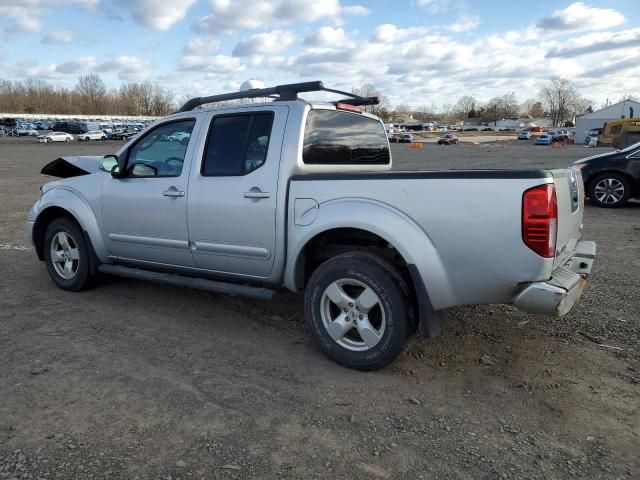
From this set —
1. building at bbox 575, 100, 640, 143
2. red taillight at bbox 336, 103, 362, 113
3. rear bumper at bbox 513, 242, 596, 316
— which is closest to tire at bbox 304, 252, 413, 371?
rear bumper at bbox 513, 242, 596, 316

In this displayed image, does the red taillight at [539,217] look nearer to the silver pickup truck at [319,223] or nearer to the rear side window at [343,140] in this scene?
the silver pickup truck at [319,223]

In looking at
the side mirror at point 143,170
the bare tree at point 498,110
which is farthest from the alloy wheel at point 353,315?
the bare tree at point 498,110

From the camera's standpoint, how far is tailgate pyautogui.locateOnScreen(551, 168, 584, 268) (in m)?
3.21

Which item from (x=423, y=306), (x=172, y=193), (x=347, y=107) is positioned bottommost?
(x=423, y=306)

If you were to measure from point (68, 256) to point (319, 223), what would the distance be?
10.3 feet

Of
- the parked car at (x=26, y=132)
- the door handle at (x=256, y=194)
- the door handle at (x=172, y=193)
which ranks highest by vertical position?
the parked car at (x=26, y=132)

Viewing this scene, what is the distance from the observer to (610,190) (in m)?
10.7

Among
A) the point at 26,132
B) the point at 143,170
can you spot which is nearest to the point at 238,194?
the point at 143,170

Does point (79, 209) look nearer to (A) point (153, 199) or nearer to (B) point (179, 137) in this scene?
(A) point (153, 199)

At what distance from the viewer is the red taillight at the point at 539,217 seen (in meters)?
2.96

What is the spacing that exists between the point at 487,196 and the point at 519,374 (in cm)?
136

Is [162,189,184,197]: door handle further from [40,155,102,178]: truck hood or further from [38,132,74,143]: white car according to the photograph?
[38,132,74,143]: white car

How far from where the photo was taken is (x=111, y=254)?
5.05 m

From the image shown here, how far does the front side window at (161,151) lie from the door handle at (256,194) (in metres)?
0.84
